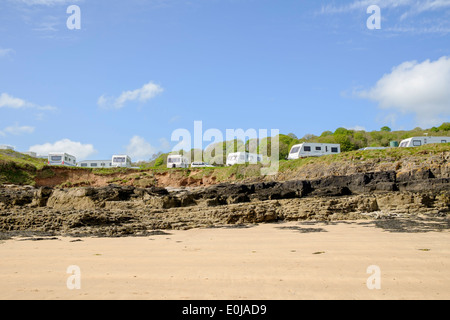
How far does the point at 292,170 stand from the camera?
88.0 ft

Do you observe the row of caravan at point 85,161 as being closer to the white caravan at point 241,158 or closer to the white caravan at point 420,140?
the white caravan at point 241,158

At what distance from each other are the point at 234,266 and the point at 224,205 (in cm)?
827

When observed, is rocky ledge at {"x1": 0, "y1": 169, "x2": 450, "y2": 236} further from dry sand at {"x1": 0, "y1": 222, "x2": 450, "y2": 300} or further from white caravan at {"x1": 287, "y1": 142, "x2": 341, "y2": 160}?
white caravan at {"x1": 287, "y1": 142, "x2": 341, "y2": 160}

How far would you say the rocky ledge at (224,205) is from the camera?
1100 centimetres

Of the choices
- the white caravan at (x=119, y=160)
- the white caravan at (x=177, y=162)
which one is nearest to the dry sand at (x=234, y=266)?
the white caravan at (x=177, y=162)

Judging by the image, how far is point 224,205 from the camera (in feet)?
45.3

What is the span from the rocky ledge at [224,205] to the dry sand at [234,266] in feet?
6.83

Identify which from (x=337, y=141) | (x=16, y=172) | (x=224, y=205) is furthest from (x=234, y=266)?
(x=337, y=141)

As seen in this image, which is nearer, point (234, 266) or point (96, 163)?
point (234, 266)

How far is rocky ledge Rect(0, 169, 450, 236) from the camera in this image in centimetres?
1100

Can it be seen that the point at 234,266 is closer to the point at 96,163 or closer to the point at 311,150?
the point at 311,150
